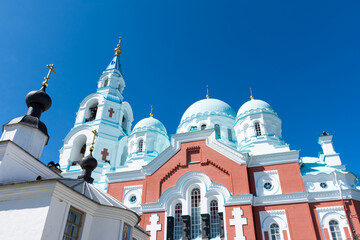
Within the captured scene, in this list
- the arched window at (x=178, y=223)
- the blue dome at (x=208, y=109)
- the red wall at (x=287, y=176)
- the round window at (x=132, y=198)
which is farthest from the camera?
the blue dome at (x=208, y=109)

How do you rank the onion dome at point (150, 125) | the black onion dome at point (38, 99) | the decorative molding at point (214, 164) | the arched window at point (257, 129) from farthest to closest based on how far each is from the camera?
1. the onion dome at point (150, 125)
2. the arched window at point (257, 129)
3. the decorative molding at point (214, 164)
4. the black onion dome at point (38, 99)

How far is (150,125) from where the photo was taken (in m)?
23.2

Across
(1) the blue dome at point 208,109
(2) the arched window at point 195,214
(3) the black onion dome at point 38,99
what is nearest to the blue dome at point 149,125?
(1) the blue dome at point 208,109

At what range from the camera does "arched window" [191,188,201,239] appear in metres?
15.4

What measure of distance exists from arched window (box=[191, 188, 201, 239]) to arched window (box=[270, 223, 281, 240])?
11.9ft

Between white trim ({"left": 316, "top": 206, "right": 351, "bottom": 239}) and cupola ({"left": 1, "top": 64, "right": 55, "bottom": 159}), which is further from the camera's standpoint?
white trim ({"left": 316, "top": 206, "right": 351, "bottom": 239})

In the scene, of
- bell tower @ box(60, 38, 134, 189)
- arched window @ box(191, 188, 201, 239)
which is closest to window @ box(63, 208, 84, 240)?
arched window @ box(191, 188, 201, 239)

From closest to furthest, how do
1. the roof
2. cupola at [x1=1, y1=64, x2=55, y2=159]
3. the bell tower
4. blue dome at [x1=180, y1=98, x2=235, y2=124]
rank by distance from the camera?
the roof < cupola at [x1=1, y1=64, x2=55, y2=159] < the bell tower < blue dome at [x1=180, y1=98, x2=235, y2=124]

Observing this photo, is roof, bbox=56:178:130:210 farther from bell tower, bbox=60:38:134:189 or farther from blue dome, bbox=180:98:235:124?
blue dome, bbox=180:98:235:124

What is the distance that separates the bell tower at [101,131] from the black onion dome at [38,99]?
7.82 meters

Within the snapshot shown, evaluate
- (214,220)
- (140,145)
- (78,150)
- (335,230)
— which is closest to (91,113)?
(78,150)

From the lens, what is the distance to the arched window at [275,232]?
47.2 feet

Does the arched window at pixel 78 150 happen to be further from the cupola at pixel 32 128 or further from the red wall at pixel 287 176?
the red wall at pixel 287 176

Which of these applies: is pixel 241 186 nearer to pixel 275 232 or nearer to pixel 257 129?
pixel 275 232
